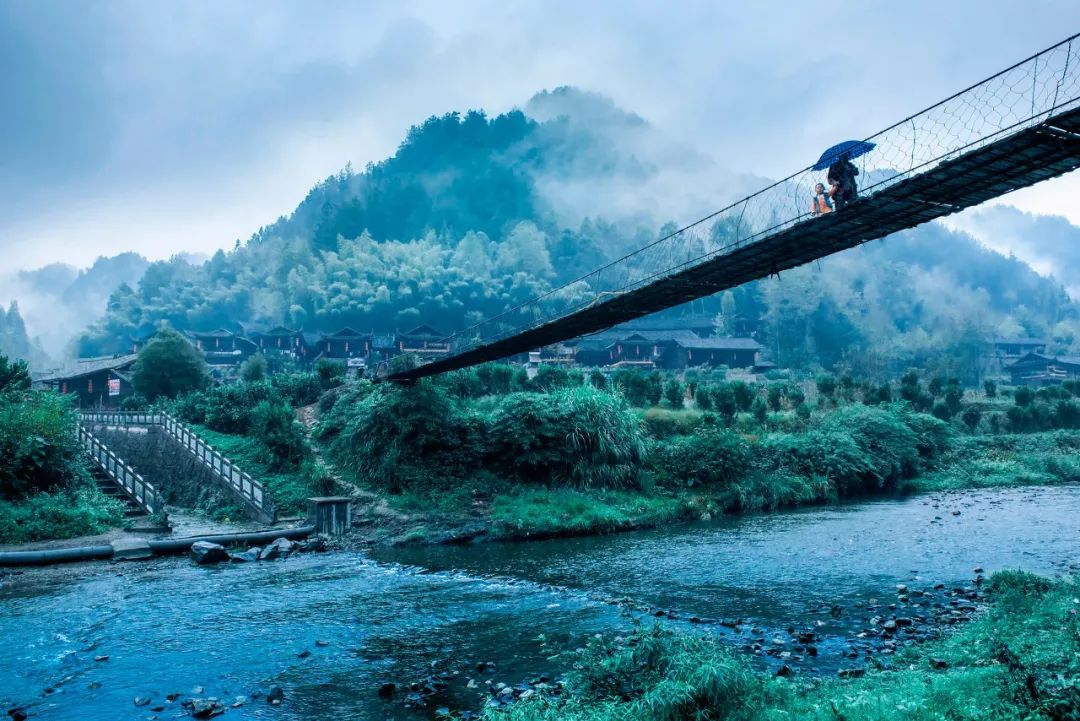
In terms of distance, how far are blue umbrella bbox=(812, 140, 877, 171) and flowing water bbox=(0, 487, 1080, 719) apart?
6.64m

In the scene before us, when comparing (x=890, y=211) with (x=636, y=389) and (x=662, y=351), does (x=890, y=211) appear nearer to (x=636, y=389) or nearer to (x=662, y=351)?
(x=636, y=389)

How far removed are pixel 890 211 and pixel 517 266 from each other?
82.4 m

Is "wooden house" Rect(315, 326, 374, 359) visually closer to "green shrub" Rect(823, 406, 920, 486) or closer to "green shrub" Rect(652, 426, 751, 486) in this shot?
"green shrub" Rect(823, 406, 920, 486)

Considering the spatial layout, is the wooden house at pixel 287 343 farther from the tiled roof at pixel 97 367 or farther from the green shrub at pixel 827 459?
the green shrub at pixel 827 459

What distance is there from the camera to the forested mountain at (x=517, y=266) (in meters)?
79.1

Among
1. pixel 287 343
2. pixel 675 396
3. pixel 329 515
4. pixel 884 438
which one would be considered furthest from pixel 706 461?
pixel 287 343

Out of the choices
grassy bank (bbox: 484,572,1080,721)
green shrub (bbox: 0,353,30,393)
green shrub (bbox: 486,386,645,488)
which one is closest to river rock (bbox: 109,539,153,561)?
green shrub (bbox: 0,353,30,393)

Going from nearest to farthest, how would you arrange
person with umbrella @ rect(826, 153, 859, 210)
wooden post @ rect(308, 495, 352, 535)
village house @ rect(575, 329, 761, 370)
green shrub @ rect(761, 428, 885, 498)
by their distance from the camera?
person with umbrella @ rect(826, 153, 859, 210) < wooden post @ rect(308, 495, 352, 535) < green shrub @ rect(761, 428, 885, 498) < village house @ rect(575, 329, 761, 370)

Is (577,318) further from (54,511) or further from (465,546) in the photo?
(54,511)

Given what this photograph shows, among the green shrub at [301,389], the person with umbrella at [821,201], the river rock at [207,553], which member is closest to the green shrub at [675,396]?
the green shrub at [301,389]

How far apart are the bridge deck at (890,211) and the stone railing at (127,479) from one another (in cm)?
1365

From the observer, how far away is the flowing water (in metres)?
8.23

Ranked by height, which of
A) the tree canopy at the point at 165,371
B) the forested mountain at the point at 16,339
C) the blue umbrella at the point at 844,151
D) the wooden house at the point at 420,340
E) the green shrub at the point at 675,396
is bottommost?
the green shrub at the point at 675,396

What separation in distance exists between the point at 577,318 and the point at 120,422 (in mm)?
22497
